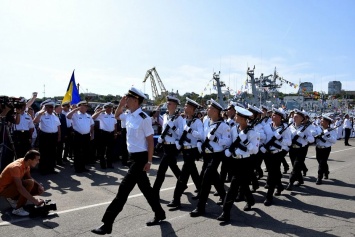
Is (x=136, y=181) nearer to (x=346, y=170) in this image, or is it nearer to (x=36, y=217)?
(x=36, y=217)

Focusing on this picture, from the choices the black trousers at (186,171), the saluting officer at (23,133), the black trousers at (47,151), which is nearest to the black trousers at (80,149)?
the black trousers at (47,151)

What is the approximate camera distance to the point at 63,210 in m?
5.71

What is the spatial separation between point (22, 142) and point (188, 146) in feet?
16.9

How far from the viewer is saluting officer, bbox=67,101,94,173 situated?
9031mm

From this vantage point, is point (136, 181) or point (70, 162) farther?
point (70, 162)

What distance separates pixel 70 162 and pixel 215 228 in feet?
23.4

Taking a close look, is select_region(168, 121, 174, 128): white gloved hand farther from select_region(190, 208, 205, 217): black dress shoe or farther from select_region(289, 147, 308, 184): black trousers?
select_region(289, 147, 308, 184): black trousers

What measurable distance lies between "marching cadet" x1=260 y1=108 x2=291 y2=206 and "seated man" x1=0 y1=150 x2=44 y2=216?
14.7 feet

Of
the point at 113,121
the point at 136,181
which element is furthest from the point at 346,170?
the point at 136,181

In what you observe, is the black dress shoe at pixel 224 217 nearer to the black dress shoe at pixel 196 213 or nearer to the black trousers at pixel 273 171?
the black dress shoe at pixel 196 213

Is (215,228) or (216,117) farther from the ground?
(216,117)

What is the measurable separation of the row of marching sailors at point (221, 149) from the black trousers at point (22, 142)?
14.6 feet

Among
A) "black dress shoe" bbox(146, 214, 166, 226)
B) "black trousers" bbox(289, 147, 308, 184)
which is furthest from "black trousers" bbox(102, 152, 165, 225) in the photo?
"black trousers" bbox(289, 147, 308, 184)

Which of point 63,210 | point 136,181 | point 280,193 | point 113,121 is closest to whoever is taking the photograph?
point 136,181
